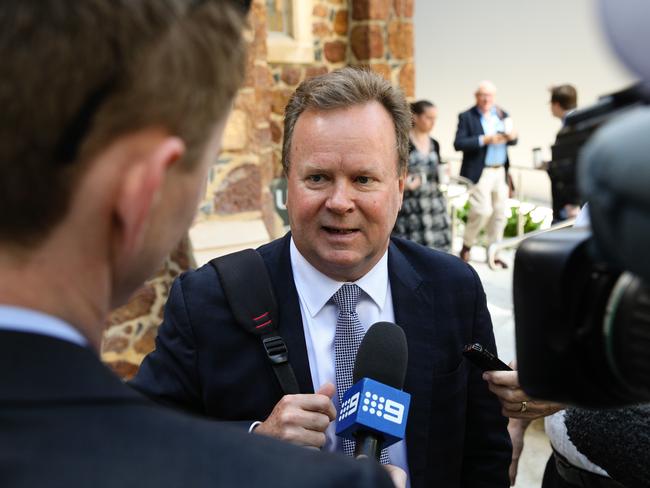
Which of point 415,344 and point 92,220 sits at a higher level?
point 92,220

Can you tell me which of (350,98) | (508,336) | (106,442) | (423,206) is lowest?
(508,336)

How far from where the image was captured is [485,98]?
7.97 metres

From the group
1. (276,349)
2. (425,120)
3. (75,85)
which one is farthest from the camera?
(425,120)

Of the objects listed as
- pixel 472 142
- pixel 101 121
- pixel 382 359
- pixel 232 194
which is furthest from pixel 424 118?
pixel 101 121

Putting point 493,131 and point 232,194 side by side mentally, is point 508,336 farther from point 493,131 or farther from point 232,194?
point 493,131

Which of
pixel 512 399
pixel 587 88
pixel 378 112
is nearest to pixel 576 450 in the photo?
pixel 512 399

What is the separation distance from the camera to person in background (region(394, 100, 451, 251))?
5.98 meters

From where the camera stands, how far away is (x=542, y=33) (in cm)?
1055

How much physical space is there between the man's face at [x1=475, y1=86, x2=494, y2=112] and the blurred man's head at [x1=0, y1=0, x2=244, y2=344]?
7.48 metres

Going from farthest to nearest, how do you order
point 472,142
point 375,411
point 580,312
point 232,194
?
point 472,142
point 232,194
point 375,411
point 580,312

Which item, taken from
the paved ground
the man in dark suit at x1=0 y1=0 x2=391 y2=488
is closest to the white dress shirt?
the paved ground

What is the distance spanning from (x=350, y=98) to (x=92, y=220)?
4.25ft

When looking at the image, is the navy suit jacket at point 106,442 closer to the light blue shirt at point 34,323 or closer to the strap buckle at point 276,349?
the light blue shirt at point 34,323

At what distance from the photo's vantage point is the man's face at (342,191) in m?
1.92
